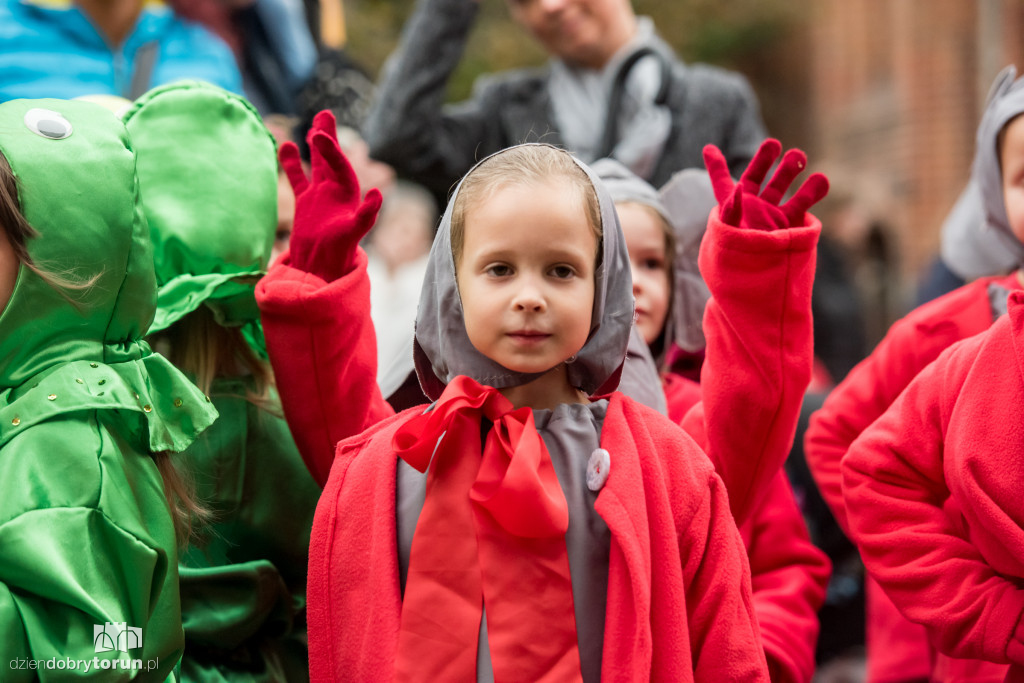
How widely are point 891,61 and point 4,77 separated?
978 cm

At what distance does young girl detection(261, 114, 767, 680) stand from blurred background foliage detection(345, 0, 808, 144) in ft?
34.2

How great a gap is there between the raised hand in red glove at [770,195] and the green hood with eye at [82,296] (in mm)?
1058

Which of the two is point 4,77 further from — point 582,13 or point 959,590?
point 959,590

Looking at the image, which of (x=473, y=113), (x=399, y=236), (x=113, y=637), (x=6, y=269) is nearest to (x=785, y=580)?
(x=113, y=637)

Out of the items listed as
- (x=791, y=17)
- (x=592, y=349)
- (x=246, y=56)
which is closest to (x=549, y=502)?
(x=592, y=349)

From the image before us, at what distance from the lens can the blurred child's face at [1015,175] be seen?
2.38m

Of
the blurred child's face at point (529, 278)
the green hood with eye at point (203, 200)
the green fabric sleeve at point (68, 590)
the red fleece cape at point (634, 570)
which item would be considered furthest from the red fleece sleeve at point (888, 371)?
the green fabric sleeve at point (68, 590)

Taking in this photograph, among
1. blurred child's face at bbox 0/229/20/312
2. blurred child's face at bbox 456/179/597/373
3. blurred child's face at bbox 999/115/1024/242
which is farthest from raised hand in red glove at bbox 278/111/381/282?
blurred child's face at bbox 999/115/1024/242

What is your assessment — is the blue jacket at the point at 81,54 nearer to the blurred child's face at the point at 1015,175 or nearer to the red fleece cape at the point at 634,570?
the red fleece cape at the point at 634,570

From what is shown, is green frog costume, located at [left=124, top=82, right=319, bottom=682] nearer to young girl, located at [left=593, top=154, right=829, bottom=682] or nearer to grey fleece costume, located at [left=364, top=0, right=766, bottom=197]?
young girl, located at [left=593, top=154, right=829, bottom=682]

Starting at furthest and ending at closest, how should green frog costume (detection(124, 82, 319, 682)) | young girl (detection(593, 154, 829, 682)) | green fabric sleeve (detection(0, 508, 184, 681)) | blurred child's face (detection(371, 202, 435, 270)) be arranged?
1. blurred child's face (detection(371, 202, 435, 270))
2. green frog costume (detection(124, 82, 319, 682))
3. young girl (detection(593, 154, 829, 682))
4. green fabric sleeve (detection(0, 508, 184, 681))

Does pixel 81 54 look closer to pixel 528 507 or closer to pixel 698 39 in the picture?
pixel 528 507

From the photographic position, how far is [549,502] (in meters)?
1.73

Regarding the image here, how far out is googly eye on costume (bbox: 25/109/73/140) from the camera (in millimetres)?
1966
